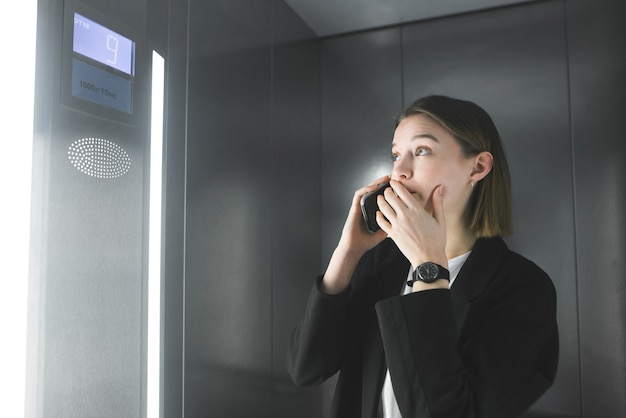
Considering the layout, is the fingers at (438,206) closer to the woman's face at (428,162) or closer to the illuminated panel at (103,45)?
the woman's face at (428,162)

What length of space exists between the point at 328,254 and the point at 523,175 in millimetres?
1036

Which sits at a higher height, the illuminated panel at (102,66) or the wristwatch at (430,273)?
the illuminated panel at (102,66)

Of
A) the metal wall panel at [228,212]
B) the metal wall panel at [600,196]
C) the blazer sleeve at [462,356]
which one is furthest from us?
the metal wall panel at [600,196]

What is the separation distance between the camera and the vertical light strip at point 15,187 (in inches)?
40.9

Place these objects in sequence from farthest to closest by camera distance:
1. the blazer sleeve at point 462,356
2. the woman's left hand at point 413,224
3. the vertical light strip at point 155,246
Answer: the vertical light strip at point 155,246 < the woman's left hand at point 413,224 < the blazer sleeve at point 462,356

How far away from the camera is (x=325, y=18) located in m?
2.62

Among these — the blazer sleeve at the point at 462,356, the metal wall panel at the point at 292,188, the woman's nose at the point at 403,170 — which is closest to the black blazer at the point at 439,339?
the blazer sleeve at the point at 462,356

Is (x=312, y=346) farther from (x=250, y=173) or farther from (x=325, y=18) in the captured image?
(x=325, y=18)

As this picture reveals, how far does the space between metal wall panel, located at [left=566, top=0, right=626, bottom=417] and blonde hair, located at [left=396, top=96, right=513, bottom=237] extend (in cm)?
127

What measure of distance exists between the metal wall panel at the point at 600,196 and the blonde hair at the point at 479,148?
127cm

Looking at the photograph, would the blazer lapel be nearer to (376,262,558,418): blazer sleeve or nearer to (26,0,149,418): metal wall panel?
(376,262,558,418): blazer sleeve

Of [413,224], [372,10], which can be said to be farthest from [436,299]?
[372,10]

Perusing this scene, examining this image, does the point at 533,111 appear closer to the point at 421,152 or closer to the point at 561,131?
the point at 561,131

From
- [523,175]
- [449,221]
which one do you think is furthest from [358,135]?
[449,221]
